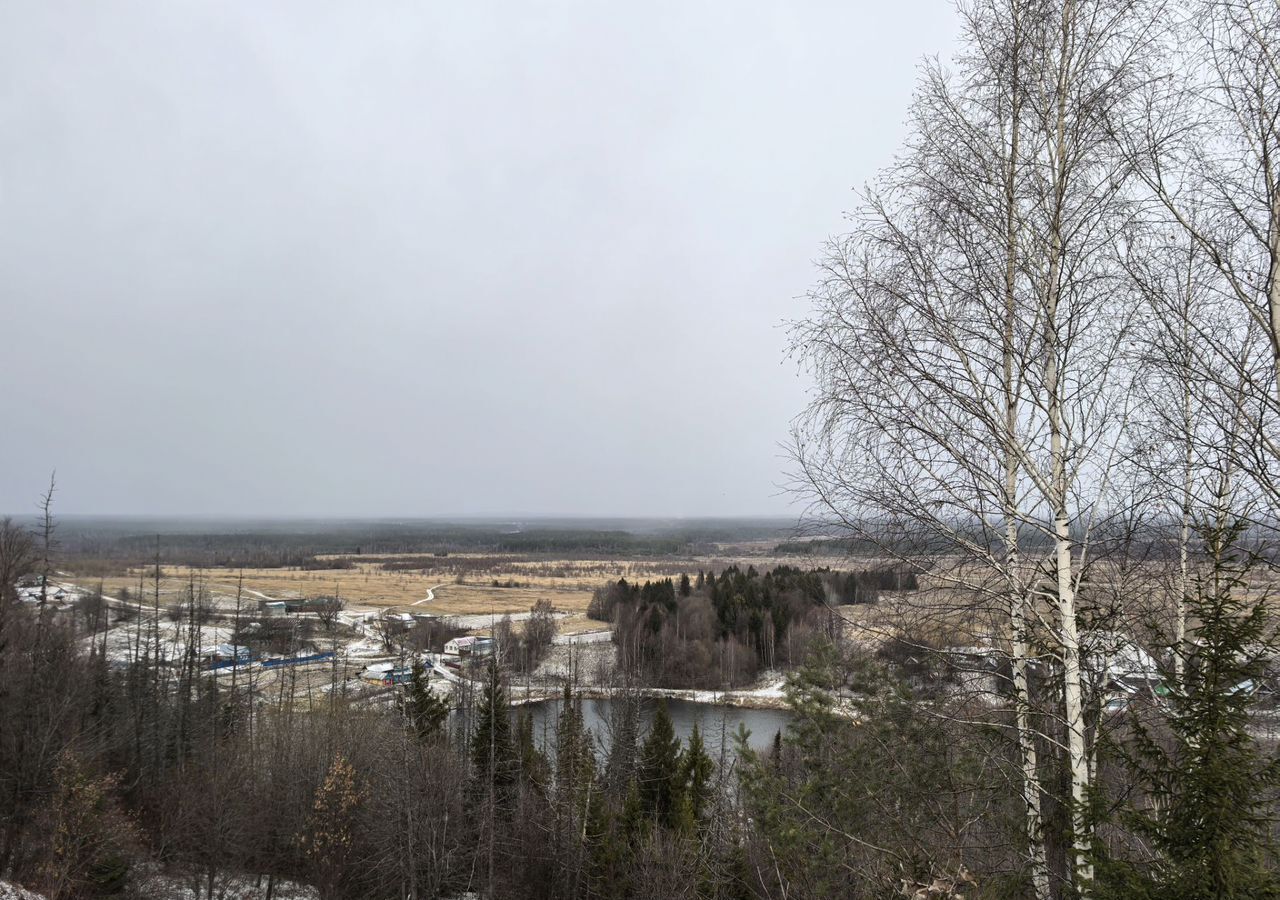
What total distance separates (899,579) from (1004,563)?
945 millimetres

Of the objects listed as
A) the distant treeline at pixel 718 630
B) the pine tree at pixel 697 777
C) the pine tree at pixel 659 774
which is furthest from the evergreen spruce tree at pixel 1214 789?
the distant treeline at pixel 718 630

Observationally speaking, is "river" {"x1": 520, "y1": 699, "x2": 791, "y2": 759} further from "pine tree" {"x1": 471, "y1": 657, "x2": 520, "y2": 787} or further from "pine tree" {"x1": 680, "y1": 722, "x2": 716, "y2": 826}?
"pine tree" {"x1": 471, "y1": 657, "x2": 520, "y2": 787}

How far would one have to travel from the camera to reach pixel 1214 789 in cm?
379

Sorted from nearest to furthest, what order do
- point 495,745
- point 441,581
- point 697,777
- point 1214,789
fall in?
point 1214,789 < point 697,777 < point 495,745 < point 441,581

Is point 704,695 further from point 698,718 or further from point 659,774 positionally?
point 659,774

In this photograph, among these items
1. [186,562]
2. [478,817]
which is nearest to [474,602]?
[186,562]

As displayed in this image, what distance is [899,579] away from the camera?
5.75 meters

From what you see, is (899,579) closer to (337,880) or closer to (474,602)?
(337,880)

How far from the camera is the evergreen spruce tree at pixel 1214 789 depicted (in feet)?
12.2

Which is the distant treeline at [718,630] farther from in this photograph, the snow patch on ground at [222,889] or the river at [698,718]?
the snow patch on ground at [222,889]

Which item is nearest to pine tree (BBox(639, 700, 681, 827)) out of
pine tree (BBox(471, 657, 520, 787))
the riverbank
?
pine tree (BBox(471, 657, 520, 787))

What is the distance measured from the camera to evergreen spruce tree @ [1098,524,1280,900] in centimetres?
372

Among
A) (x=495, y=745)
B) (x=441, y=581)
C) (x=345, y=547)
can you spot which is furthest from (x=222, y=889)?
(x=345, y=547)

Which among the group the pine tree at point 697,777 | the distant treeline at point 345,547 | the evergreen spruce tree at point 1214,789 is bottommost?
the distant treeline at point 345,547
